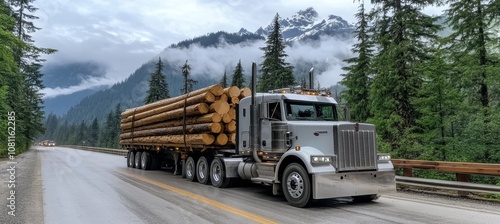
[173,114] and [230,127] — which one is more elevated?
[173,114]

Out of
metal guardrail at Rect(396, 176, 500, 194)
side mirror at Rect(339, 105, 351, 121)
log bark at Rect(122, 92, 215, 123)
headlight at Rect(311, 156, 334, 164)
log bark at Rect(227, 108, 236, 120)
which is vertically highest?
log bark at Rect(122, 92, 215, 123)

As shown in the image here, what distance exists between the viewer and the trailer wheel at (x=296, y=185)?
7402 millimetres

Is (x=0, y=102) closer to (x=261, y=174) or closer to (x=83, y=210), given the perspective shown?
(x=83, y=210)

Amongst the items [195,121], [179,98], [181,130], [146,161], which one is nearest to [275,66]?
[146,161]

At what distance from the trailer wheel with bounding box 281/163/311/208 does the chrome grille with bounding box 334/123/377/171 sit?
32.6 inches

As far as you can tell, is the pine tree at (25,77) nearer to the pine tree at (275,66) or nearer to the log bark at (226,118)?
the log bark at (226,118)

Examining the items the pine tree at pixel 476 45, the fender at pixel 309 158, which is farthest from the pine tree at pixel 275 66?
the fender at pixel 309 158

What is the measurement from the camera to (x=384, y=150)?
17.4 m

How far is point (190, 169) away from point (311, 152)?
6.51 metres

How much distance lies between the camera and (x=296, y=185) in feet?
25.4

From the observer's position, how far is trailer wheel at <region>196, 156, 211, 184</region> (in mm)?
11727

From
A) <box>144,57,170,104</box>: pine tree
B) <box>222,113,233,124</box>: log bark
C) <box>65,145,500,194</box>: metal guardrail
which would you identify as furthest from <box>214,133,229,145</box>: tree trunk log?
<box>144,57,170,104</box>: pine tree

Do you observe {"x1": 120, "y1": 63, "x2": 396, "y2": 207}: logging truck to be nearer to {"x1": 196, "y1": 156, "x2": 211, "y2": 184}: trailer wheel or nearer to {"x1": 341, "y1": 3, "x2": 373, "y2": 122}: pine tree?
{"x1": 196, "y1": 156, "x2": 211, "y2": 184}: trailer wheel

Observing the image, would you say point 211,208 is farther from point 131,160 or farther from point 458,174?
point 131,160
